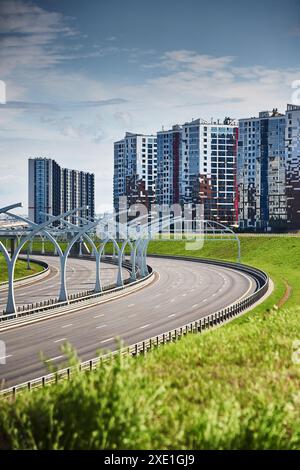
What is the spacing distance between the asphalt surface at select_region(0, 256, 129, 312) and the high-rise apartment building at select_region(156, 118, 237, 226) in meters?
74.7

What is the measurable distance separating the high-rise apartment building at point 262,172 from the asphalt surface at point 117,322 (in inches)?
3713

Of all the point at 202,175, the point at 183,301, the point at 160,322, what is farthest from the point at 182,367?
the point at 202,175

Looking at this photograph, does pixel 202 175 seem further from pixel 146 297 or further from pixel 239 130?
pixel 146 297

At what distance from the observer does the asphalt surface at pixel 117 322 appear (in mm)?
35497

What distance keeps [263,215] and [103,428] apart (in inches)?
6651

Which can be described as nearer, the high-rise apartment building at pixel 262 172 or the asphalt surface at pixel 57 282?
the asphalt surface at pixel 57 282

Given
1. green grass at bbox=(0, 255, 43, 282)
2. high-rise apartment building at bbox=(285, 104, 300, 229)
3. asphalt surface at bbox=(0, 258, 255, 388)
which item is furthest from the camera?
high-rise apartment building at bbox=(285, 104, 300, 229)

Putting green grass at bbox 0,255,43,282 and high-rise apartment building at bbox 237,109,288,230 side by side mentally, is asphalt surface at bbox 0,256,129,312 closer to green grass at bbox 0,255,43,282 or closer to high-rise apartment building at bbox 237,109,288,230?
green grass at bbox 0,255,43,282

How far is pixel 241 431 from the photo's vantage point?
48.3 ft

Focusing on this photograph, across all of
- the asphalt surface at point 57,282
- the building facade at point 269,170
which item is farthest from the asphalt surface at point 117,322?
the building facade at point 269,170

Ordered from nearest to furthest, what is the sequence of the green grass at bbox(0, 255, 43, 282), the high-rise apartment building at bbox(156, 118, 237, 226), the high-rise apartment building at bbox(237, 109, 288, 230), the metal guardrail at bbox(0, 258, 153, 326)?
the metal guardrail at bbox(0, 258, 153, 326) → the green grass at bbox(0, 255, 43, 282) → the high-rise apartment building at bbox(237, 109, 288, 230) → the high-rise apartment building at bbox(156, 118, 237, 226)

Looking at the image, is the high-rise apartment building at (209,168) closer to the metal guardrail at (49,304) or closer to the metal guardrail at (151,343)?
the metal guardrail at (151,343)

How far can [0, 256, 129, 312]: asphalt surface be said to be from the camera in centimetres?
6825

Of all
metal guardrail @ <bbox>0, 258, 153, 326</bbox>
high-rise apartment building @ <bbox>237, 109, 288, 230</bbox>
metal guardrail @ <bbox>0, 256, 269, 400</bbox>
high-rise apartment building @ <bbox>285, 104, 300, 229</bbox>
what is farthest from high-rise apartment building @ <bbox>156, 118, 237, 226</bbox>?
metal guardrail @ <bbox>0, 258, 153, 326</bbox>
